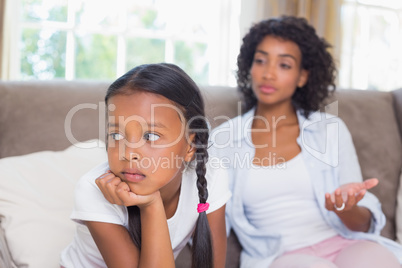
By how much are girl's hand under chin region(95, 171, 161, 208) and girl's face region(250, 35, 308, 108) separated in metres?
0.75

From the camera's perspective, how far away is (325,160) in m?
1.56

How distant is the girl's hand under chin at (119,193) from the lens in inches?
38.4

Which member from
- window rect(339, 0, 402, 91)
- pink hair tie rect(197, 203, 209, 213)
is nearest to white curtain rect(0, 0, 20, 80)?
pink hair tie rect(197, 203, 209, 213)

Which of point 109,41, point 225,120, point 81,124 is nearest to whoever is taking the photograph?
point 81,124

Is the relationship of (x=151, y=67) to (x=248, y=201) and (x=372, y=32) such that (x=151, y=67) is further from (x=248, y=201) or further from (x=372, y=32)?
(x=372, y=32)

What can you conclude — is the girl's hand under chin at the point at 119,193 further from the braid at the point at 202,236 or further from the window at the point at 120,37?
the window at the point at 120,37

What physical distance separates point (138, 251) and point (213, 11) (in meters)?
2.65

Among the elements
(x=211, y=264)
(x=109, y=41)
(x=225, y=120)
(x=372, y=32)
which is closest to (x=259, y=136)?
(x=225, y=120)

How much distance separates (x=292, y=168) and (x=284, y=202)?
12 centimetres

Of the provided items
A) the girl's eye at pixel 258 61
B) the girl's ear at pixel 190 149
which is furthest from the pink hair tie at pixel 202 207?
the girl's eye at pixel 258 61

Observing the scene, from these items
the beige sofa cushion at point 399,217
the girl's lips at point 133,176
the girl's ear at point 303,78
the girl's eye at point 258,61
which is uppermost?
the girl's eye at point 258,61

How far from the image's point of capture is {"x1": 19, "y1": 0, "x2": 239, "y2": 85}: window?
3.11 meters

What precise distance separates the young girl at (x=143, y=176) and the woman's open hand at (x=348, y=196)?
0.36 m

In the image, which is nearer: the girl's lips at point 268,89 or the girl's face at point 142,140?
the girl's face at point 142,140
